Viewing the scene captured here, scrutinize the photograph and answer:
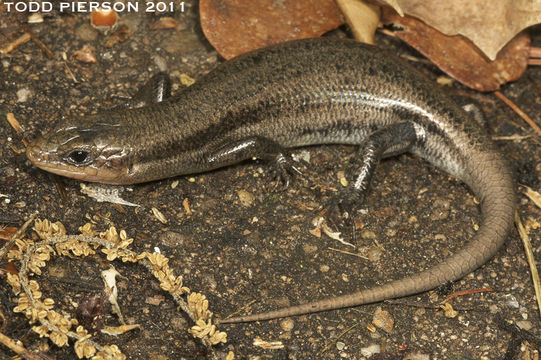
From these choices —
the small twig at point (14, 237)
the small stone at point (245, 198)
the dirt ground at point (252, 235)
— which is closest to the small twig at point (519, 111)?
the dirt ground at point (252, 235)

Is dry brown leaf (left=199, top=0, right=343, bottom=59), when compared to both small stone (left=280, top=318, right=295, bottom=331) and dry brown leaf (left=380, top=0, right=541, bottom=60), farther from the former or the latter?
small stone (left=280, top=318, right=295, bottom=331)

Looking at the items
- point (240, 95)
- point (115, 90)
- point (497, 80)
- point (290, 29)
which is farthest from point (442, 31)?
point (115, 90)

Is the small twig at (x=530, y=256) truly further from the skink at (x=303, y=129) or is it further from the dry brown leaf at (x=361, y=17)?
the dry brown leaf at (x=361, y=17)

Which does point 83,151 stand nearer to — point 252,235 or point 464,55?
point 252,235

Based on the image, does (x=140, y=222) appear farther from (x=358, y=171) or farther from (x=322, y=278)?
(x=358, y=171)

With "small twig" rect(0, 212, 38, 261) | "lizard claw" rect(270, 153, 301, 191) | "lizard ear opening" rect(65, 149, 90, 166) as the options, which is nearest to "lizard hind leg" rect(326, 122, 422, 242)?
"lizard claw" rect(270, 153, 301, 191)
